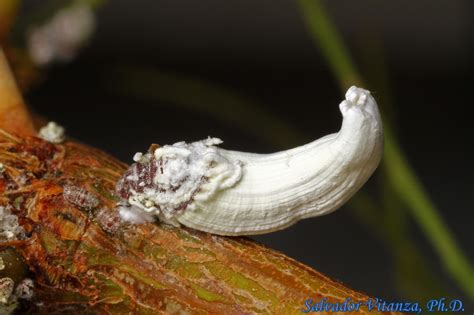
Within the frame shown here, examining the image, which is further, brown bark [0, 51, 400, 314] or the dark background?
the dark background

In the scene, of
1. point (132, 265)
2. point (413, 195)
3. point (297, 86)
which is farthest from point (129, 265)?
point (297, 86)

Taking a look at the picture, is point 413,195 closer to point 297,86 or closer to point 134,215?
point 134,215

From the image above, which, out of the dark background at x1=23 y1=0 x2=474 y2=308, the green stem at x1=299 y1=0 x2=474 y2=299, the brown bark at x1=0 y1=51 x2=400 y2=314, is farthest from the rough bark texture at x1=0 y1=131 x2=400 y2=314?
the dark background at x1=23 y1=0 x2=474 y2=308

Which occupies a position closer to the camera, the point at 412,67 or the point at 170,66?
the point at 170,66

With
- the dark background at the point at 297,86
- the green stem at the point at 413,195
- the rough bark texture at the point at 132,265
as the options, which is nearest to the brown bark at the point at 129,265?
the rough bark texture at the point at 132,265

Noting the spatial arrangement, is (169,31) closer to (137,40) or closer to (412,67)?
(137,40)

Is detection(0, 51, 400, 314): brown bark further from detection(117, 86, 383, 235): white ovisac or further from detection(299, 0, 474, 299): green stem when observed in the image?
detection(299, 0, 474, 299): green stem

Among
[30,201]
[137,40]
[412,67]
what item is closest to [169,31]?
[137,40]
